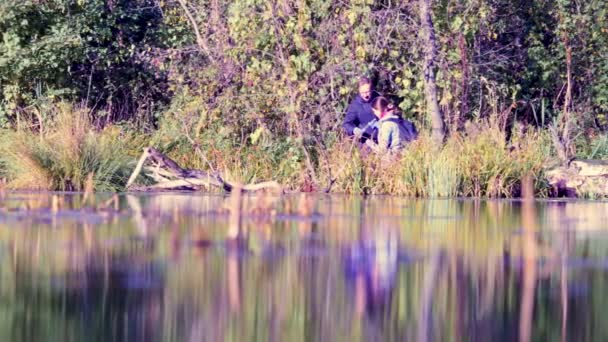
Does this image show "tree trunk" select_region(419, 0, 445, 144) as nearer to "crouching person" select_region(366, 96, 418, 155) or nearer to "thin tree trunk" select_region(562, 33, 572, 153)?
"crouching person" select_region(366, 96, 418, 155)

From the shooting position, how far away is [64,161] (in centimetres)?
1775

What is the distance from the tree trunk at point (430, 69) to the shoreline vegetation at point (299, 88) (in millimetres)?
26

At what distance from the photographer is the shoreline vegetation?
699 inches

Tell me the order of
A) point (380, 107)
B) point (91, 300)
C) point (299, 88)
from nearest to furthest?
point (91, 300)
point (380, 107)
point (299, 88)

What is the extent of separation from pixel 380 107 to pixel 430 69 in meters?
1.31

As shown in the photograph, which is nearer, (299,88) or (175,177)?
(175,177)

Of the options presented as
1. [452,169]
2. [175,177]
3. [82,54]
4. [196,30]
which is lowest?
[175,177]

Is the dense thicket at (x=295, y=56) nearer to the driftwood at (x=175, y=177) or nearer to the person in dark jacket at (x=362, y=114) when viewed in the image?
the person in dark jacket at (x=362, y=114)

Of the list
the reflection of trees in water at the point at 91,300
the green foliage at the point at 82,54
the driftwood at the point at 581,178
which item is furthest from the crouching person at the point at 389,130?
the reflection of trees in water at the point at 91,300

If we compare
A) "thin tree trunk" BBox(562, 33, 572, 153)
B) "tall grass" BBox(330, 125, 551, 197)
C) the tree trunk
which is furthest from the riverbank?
"thin tree trunk" BBox(562, 33, 572, 153)

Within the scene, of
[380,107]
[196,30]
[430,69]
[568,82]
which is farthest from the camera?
[568,82]

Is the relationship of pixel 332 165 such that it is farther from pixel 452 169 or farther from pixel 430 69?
pixel 430 69

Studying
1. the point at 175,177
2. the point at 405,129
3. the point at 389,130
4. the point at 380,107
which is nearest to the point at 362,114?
the point at 380,107

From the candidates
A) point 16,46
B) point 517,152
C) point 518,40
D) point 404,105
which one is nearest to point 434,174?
point 517,152
